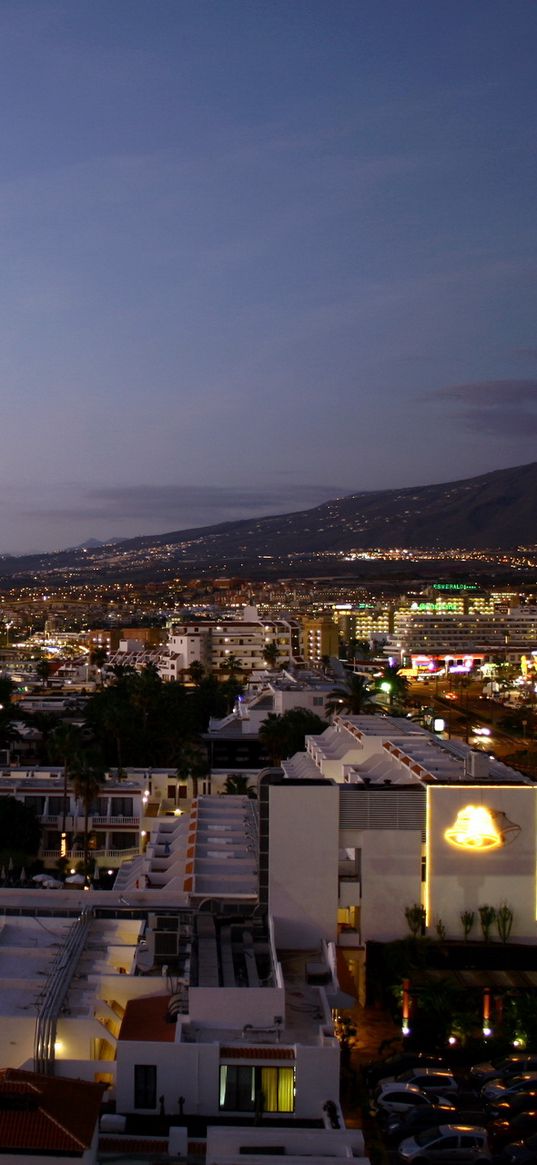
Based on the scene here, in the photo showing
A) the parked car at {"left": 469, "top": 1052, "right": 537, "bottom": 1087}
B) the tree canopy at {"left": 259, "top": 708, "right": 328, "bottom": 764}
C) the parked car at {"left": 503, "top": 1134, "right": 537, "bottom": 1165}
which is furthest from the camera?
the tree canopy at {"left": 259, "top": 708, "right": 328, "bottom": 764}

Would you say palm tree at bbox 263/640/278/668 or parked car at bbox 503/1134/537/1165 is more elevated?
parked car at bbox 503/1134/537/1165

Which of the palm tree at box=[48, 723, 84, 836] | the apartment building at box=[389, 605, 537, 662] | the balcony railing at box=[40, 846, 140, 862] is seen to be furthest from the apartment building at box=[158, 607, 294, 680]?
the balcony railing at box=[40, 846, 140, 862]

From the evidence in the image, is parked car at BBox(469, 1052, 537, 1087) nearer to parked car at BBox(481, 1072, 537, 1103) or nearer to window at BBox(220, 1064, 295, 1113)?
parked car at BBox(481, 1072, 537, 1103)

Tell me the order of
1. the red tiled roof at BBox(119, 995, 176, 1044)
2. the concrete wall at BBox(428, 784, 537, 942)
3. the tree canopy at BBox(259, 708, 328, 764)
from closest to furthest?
the red tiled roof at BBox(119, 995, 176, 1044), the concrete wall at BBox(428, 784, 537, 942), the tree canopy at BBox(259, 708, 328, 764)

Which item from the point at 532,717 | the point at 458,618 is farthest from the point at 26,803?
the point at 458,618

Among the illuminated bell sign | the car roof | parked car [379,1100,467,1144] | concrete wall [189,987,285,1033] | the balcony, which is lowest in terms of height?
the balcony

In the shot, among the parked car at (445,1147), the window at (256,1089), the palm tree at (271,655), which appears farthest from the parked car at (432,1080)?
the palm tree at (271,655)
